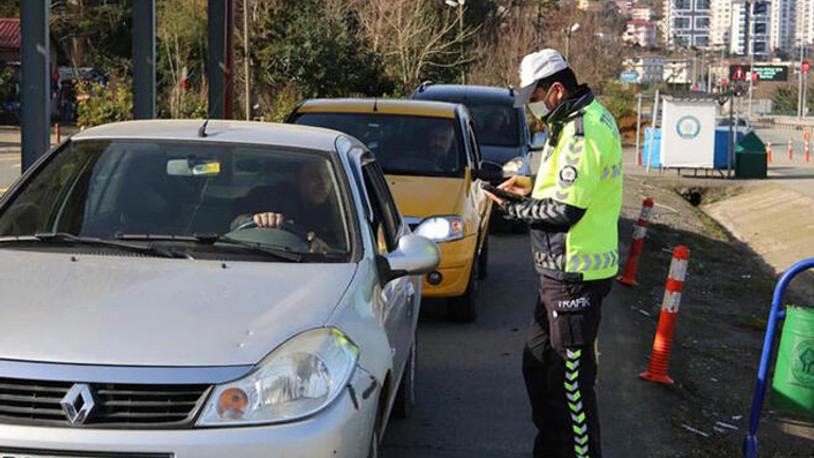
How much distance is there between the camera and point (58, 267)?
4516 mm

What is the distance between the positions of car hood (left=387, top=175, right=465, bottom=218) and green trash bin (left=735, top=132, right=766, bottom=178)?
24.0 metres

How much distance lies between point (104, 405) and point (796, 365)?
4126 millimetres

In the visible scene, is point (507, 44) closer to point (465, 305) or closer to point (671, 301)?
point (465, 305)

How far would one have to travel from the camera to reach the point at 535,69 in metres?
5.15

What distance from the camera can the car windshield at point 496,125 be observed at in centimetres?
1636

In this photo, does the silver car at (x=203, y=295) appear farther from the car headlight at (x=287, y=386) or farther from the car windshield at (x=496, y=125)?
the car windshield at (x=496, y=125)

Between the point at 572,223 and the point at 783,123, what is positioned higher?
the point at 572,223

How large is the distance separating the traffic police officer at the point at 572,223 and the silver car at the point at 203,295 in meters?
0.57

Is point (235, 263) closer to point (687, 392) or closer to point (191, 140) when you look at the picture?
point (191, 140)

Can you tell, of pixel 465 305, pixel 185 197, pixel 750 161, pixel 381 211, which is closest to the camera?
pixel 185 197

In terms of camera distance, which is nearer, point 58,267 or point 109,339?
point 109,339

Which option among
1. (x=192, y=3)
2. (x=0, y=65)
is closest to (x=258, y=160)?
(x=192, y=3)

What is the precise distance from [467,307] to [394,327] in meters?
4.35

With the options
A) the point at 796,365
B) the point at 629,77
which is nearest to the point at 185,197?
the point at 796,365
